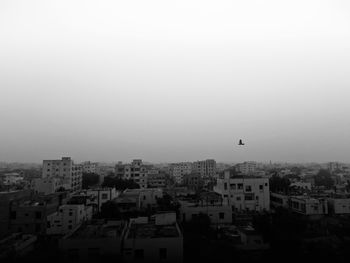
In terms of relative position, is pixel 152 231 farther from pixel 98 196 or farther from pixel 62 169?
pixel 62 169

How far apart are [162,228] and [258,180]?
8367 mm

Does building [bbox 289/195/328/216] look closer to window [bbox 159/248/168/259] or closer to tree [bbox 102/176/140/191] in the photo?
window [bbox 159/248/168/259]

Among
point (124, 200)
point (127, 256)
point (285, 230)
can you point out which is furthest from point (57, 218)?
point (285, 230)

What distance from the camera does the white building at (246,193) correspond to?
1485 centimetres

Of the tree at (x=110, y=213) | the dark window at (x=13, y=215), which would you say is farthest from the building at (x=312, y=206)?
the dark window at (x=13, y=215)

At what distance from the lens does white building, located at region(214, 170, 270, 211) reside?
48.7 ft

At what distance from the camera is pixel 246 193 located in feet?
49.3

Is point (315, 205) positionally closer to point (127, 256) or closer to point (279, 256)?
point (279, 256)

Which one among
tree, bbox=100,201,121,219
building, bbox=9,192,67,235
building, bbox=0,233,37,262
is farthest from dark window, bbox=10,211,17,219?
tree, bbox=100,201,121,219

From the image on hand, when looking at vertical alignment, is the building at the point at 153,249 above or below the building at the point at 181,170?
below

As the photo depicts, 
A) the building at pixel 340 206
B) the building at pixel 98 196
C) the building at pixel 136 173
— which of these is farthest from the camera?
the building at pixel 136 173

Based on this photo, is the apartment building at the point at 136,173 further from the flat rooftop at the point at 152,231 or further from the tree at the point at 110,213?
the flat rooftop at the point at 152,231

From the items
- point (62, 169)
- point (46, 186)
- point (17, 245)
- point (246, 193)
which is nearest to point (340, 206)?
point (246, 193)

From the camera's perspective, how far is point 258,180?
15.3m
